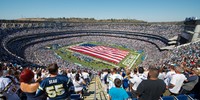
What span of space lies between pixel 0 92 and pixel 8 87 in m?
0.21

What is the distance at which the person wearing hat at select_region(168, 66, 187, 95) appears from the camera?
632 cm

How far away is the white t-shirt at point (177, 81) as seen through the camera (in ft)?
20.7

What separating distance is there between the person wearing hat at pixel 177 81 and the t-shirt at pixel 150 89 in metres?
2.27

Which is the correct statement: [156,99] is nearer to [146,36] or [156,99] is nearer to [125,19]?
[146,36]

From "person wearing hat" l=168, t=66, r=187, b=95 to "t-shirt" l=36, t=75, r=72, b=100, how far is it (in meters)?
3.79

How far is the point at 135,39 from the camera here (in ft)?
242

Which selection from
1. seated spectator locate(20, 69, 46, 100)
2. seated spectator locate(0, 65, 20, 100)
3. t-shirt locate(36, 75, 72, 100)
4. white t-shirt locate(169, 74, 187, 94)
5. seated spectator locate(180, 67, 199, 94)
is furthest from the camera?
white t-shirt locate(169, 74, 187, 94)

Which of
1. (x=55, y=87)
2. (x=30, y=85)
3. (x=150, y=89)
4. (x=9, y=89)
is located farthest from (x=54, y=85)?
(x=150, y=89)

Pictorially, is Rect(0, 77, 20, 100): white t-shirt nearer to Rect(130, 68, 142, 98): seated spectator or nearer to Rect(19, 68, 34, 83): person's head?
Rect(19, 68, 34, 83): person's head

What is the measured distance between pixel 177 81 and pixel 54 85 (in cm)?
424

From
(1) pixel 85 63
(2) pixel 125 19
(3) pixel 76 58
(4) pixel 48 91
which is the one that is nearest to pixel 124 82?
(4) pixel 48 91

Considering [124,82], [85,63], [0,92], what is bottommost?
[85,63]

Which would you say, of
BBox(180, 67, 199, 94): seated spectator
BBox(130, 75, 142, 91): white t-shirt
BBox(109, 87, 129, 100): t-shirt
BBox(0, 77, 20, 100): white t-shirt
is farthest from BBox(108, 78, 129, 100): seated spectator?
BBox(180, 67, 199, 94): seated spectator

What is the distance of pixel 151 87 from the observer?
4.27 m
